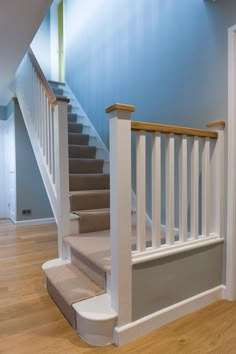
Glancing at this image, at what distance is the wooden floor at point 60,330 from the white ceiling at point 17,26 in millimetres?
2185

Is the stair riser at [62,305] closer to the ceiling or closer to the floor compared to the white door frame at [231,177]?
closer to the floor

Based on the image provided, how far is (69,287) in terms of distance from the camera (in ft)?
5.36

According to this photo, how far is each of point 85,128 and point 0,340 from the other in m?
2.88

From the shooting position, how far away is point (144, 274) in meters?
1.44

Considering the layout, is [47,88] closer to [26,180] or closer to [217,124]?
[217,124]

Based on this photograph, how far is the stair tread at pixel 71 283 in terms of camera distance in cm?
154

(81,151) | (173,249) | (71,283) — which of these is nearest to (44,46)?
(81,151)

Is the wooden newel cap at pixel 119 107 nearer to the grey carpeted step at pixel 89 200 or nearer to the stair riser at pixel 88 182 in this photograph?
the grey carpeted step at pixel 89 200

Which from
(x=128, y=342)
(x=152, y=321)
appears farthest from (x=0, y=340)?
(x=152, y=321)

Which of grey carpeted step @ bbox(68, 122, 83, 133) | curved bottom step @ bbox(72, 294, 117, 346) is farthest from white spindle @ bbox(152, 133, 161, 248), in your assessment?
grey carpeted step @ bbox(68, 122, 83, 133)

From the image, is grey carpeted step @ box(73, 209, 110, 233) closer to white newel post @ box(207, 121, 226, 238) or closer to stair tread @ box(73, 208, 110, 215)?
stair tread @ box(73, 208, 110, 215)

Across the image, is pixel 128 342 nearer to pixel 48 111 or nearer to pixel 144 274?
pixel 144 274

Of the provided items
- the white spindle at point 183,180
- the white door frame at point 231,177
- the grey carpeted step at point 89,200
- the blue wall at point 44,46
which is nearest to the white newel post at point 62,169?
the grey carpeted step at point 89,200

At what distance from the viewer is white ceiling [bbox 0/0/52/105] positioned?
195cm
